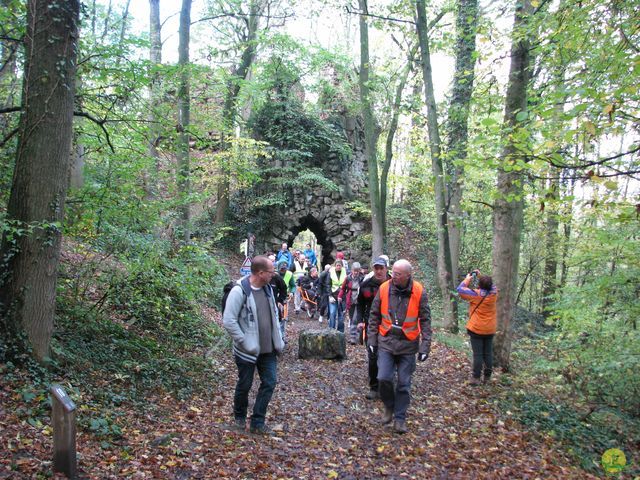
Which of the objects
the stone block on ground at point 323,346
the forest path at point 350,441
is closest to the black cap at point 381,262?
the forest path at point 350,441

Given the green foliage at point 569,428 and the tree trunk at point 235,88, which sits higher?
the tree trunk at point 235,88

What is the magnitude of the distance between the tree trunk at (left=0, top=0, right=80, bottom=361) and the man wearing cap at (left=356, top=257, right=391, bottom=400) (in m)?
3.98

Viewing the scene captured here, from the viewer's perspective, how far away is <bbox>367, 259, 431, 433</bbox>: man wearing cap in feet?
17.2

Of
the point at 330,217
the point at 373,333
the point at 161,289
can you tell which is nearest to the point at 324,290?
the point at 161,289

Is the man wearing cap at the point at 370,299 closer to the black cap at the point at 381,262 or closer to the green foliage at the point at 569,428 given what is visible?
the black cap at the point at 381,262

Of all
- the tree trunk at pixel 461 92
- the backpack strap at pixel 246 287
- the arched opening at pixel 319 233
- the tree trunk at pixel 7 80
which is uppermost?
the tree trunk at pixel 461 92

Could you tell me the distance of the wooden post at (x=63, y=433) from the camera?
3146mm

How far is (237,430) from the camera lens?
4.96 metres

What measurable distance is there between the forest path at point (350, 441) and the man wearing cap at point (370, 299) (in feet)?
0.95

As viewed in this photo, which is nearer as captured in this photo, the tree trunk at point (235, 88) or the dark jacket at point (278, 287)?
the dark jacket at point (278, 287)

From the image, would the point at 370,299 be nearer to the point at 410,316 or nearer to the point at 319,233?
the point at 410,316

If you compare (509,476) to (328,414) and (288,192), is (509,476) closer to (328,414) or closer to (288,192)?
(328,414)

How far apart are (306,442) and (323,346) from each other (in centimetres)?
373

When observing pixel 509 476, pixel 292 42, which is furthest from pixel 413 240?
pixel 509 476
